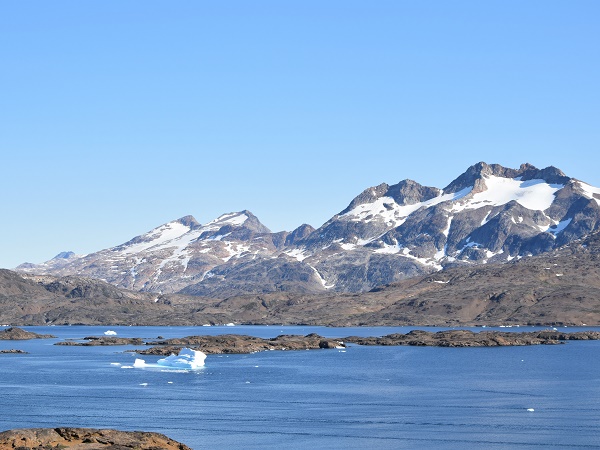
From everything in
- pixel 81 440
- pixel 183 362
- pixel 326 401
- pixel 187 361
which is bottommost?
pixel 326 401

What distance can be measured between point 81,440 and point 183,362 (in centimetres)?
10119

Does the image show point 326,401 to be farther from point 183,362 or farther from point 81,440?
point 183,362

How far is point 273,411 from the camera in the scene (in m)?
101

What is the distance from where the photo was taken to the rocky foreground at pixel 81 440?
5819 cm

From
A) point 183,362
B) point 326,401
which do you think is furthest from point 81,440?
point 183,362

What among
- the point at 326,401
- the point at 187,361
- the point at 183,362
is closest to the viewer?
the point at 326,401

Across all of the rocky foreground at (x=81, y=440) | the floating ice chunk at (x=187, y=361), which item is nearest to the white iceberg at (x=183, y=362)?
the floating ice chunk at (x=187, y=361)

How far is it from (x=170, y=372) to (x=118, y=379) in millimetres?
17178

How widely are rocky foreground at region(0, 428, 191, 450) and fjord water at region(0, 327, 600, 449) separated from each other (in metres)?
16.9

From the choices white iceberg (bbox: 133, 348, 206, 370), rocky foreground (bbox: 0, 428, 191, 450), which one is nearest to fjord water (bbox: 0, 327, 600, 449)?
white iceberg (bbox: 133, 348, 206, 370)

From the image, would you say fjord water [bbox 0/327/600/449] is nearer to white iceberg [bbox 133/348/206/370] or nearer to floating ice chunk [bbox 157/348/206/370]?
white iceberg [bbox 133/348/206/370]

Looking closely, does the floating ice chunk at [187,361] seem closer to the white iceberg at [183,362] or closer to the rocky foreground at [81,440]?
the white iceberg at [183,362]

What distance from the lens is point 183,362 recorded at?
160875mm

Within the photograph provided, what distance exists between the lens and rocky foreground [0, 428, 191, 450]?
191 feet
